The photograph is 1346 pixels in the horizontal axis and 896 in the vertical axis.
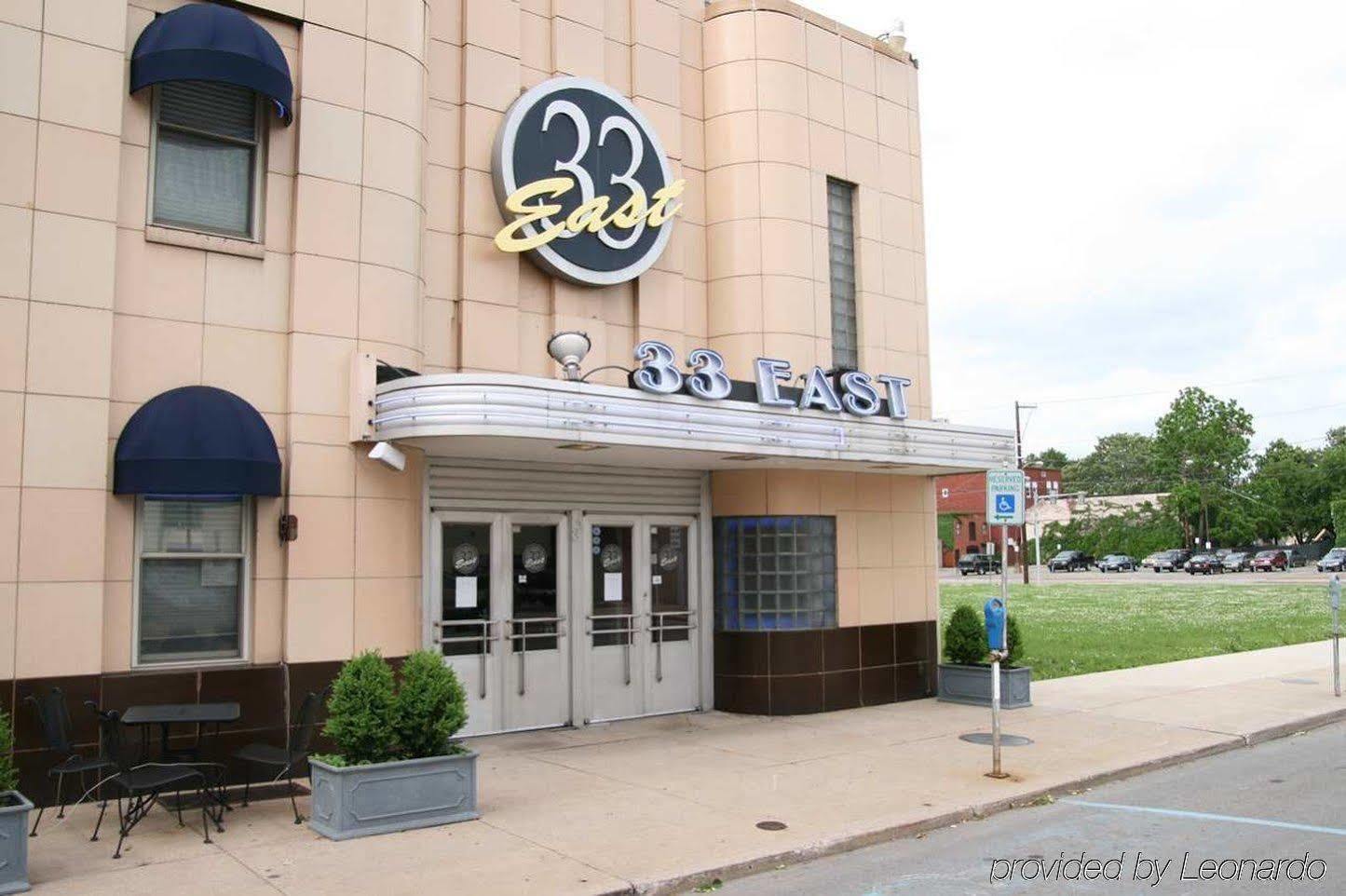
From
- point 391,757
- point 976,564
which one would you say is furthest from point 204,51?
point 976,564

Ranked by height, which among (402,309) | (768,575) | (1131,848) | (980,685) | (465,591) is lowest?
(1131,848)

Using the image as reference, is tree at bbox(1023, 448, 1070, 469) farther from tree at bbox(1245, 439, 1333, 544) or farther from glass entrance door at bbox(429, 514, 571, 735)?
glass entrance door at bbox(429, 514, 571, 735)

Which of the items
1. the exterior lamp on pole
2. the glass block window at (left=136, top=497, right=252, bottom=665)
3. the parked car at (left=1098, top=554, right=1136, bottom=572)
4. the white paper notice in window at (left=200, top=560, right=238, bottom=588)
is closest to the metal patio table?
the glass block window at (left=136, top=497, right=252, bottom=665)

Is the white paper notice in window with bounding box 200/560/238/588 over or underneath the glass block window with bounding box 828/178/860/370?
underneath

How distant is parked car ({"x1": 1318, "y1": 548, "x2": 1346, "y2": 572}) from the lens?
70875mm

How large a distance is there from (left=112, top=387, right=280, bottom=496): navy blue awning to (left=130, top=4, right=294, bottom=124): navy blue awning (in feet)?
9.16

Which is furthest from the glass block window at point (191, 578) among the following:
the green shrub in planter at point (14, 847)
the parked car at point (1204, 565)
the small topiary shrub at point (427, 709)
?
the parked car at point (1204, 565)

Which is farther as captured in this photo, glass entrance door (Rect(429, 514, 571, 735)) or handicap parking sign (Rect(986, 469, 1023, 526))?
glass entrance door (Rect(429, 514, 571, 735))

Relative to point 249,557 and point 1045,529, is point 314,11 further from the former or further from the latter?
point 1045,529

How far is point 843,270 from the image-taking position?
16.2 m

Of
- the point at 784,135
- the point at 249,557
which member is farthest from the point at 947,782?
the point at 784,135

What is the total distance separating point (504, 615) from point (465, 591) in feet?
1.86

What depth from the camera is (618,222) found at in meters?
13.9
